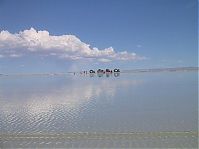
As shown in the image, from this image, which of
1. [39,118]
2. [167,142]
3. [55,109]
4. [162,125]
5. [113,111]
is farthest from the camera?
[55,109]

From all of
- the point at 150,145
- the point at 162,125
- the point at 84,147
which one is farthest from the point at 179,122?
the point at 84,147

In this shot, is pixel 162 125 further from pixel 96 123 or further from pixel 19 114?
pixel 19 114

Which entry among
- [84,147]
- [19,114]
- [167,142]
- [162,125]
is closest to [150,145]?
[167,142]

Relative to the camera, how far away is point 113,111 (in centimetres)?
1122

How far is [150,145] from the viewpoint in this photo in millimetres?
6289

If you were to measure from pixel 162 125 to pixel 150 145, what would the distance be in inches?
94.0

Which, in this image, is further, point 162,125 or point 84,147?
point 162,125

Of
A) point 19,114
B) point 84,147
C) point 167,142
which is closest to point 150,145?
point 167,142

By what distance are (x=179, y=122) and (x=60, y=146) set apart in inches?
147

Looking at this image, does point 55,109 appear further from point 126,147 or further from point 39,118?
point 126,147

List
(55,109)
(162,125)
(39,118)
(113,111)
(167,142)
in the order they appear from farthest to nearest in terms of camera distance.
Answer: (55,109) < (113,111) < (39,118) < (162,125) < (167,142)

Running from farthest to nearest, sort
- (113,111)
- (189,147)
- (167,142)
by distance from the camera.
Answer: (113,111) → (167,142) → (189,147)

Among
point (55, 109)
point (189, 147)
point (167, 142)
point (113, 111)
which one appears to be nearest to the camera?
point (189, 147)

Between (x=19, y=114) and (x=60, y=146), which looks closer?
(x=60, y=146)
